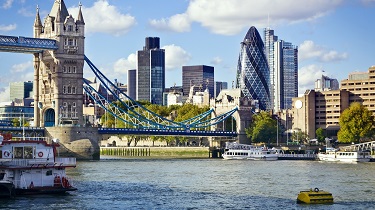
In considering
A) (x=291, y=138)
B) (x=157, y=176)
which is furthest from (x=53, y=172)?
(x=291, y=138)

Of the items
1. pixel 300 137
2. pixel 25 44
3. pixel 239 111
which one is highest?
pixel 25 44

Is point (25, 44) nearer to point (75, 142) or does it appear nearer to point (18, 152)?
point (75, 142)

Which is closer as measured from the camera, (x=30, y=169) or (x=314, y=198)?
(x=314, y=198)

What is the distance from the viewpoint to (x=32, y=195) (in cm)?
5594

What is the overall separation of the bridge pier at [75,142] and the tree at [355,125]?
4544cm

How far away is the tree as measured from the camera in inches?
5738

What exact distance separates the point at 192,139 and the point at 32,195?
116578 mm

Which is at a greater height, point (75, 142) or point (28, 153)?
point (75, 142)

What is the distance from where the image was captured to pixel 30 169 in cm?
5556

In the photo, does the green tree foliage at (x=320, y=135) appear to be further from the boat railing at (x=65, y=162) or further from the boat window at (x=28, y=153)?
the boat window at (x=28, y=153)

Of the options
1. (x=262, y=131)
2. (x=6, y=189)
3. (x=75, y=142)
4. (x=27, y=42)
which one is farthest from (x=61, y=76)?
(x=6, y=189)

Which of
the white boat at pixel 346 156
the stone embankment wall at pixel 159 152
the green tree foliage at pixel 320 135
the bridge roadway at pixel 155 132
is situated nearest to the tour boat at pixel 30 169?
the white boat at pixel 346 156

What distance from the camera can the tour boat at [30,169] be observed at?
181 feet

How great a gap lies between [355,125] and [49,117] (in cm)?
5119
